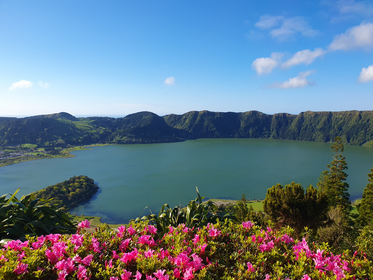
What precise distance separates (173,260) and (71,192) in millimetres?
63230

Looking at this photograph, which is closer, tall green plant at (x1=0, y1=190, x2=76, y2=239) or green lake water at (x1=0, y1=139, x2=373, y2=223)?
tall green plant at (x1=0, y1=190, x2=76, y2=239)

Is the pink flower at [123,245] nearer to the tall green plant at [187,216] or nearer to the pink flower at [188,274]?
the pink flower at [188,274]

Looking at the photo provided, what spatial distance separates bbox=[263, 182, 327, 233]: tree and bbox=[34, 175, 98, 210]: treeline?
1914 inches

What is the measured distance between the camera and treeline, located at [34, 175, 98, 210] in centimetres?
5344

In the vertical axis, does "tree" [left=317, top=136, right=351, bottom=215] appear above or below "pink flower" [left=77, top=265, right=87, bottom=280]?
below

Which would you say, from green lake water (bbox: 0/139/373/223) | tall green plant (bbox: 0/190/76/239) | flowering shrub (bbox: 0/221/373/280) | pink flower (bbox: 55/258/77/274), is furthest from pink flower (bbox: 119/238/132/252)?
green lake water (bbox: 0/139/373/223)

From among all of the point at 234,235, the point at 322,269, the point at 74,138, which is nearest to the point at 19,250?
the point at 234,235

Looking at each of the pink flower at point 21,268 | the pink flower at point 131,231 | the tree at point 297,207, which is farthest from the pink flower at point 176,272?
the tree at point 297,207

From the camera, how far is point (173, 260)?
1978 mm

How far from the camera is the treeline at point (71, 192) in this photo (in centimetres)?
5344

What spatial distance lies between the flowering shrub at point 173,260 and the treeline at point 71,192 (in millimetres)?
57290

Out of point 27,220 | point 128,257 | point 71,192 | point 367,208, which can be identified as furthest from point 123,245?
point 71,192

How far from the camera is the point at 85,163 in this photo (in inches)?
4018

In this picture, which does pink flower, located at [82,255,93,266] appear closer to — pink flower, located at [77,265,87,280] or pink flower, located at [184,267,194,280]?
pink flower, located at [77,265,87,280]
